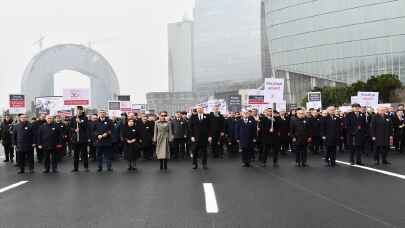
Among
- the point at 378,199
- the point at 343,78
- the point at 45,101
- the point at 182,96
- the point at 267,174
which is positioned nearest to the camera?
the point at 378,199

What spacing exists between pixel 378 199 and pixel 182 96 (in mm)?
145907

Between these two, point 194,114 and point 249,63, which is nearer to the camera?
point 194,114

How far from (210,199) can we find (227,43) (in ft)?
500

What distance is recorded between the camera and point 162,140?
18516 mm

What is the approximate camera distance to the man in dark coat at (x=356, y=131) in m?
18.4

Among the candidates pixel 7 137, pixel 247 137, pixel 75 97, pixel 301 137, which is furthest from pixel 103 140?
pixel 75 97

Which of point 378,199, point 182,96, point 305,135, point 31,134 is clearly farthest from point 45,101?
point 182,96

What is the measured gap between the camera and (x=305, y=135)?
18688mm

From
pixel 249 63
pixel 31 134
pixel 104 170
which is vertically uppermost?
pixel 249 63

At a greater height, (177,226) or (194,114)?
(194,114)

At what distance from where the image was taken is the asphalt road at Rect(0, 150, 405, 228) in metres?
8.84

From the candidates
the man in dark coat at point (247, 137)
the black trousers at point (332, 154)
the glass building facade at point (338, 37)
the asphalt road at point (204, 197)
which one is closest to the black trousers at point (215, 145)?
the man in dark coat at point (247, 137)

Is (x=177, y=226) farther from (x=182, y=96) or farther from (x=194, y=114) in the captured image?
(x=182, y=96)

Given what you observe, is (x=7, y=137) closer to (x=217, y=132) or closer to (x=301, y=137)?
(x=217, y=132)
